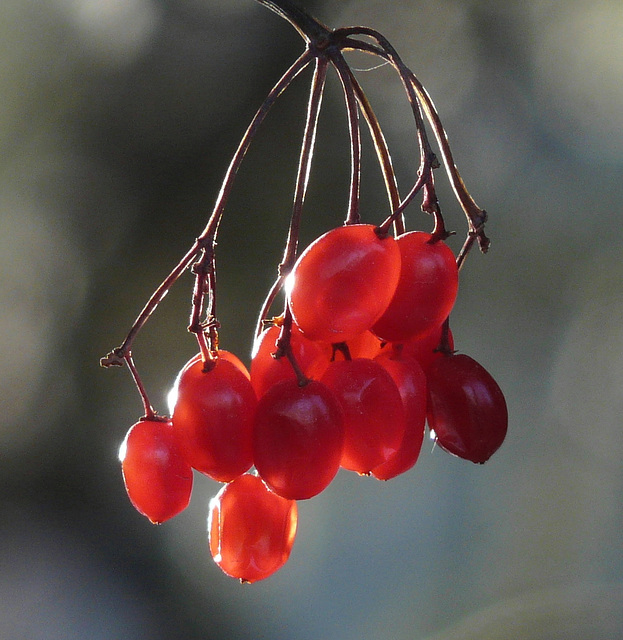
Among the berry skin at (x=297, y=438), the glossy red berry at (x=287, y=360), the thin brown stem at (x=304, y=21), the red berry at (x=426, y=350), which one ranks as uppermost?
the thin brown stem at (x=304, y=21)

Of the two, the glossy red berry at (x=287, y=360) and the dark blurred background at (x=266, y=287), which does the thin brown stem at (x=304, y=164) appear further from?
the dark blurred background at (x=266, y=287)

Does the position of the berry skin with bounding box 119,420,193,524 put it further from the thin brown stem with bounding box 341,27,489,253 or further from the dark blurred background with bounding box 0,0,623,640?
the dark blurred background with bounding box 0,0,623,640

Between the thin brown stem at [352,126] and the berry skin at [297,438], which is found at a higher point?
the thin brown stem at [352,126]

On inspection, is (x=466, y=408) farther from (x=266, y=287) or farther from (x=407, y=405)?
(x=266, y=287)

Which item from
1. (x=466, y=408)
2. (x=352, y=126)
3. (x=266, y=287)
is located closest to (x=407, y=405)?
(x=466, y=408)

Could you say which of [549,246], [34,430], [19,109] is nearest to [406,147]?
[549,246]

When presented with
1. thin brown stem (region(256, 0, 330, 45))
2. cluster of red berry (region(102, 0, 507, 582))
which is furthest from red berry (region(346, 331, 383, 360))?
thin brown stem (region(256, 0, 330, 45))

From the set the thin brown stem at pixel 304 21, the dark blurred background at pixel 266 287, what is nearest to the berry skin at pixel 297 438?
the thin brown stem at pixel 304 21
